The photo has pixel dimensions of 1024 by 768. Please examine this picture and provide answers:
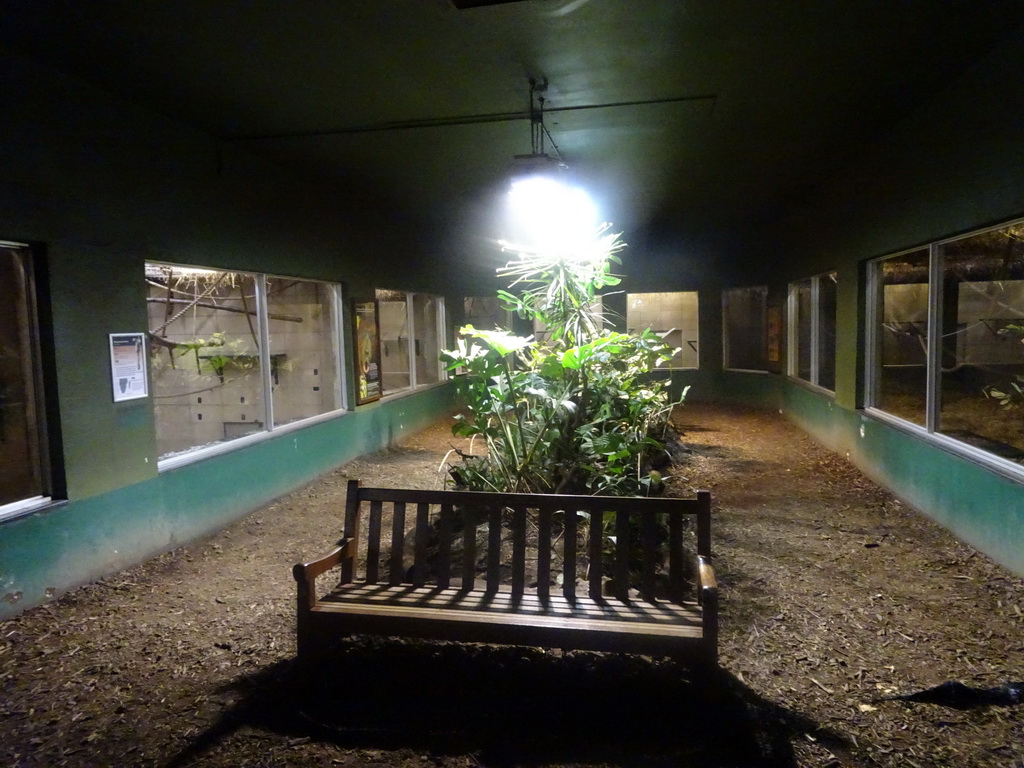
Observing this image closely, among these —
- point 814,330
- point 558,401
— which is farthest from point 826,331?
point 558,401

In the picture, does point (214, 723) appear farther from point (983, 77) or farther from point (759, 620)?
point (983, 77)

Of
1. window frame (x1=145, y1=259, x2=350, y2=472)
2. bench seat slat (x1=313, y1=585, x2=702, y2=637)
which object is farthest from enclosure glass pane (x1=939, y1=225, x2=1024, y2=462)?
window frame (x1=145, y1=259, x2=350, y2=472)

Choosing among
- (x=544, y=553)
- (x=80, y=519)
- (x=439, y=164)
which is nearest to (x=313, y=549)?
(x=80, y=519)

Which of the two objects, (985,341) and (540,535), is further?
(985,341)

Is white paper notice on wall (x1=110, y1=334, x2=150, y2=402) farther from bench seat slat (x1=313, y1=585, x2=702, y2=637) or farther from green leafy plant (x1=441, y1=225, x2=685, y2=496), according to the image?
bench seat slat (x1=313, y1=585, x2=702, y2=637)

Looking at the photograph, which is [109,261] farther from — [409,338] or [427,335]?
[427,335]

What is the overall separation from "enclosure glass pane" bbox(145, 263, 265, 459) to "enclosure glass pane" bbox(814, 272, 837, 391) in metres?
6.52

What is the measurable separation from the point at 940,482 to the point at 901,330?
129 inches

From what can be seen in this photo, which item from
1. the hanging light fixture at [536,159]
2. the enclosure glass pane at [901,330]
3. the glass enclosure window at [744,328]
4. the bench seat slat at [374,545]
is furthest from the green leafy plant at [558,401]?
the glass enclosure window at [744,328]

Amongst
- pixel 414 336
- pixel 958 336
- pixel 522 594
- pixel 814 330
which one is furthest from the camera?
pixel 414 336

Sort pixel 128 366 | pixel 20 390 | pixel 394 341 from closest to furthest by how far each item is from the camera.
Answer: pixel 20 390 → pixel 128 366 → pixel 394 341

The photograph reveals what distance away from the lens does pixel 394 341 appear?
8.94 m

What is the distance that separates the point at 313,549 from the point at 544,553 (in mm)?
2290

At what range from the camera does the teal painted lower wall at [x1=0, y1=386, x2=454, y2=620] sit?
347cm
